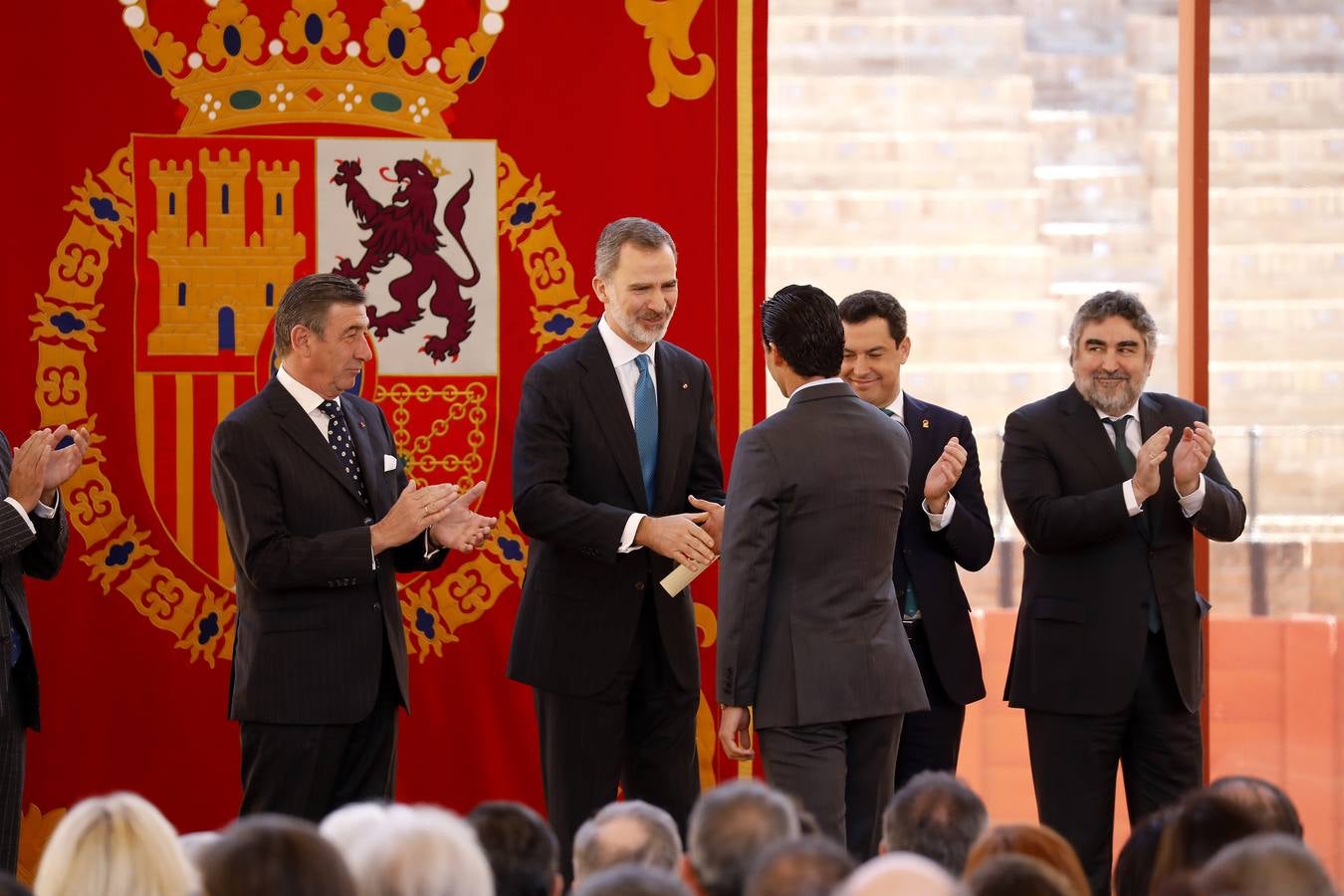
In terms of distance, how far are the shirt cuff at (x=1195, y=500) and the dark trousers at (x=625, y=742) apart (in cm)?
140

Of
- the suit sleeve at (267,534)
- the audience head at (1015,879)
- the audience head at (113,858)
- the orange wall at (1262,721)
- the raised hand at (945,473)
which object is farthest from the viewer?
the orange wall at (1262,721)

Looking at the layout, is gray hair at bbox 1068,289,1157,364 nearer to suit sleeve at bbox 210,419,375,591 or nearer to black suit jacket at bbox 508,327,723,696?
black suit jacket at bbox 508,327,723,696

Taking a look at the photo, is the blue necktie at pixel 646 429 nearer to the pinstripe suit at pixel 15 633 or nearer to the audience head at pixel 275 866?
the pinstripe suit at pixel 15 633

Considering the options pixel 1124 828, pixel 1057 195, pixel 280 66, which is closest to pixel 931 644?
pixel 1124 828

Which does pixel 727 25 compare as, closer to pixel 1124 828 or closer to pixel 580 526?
pixel 580 526

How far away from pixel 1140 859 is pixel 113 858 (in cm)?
152

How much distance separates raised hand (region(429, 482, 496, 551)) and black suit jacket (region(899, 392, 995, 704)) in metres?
1.15

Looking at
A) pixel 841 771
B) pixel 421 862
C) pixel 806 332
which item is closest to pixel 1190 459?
pixel 806 332

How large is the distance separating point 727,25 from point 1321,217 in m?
2.16

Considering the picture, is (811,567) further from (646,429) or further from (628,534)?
(646,429)

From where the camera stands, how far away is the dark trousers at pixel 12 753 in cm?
400

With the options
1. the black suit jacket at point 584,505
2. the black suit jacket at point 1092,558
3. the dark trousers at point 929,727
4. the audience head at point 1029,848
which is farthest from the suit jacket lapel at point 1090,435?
the audience head at point 1029,848

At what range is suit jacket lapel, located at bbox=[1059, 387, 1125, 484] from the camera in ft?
14.0

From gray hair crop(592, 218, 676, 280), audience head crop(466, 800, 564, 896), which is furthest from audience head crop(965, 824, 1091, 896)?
gray hair crop(592, 218, 676, 280)
